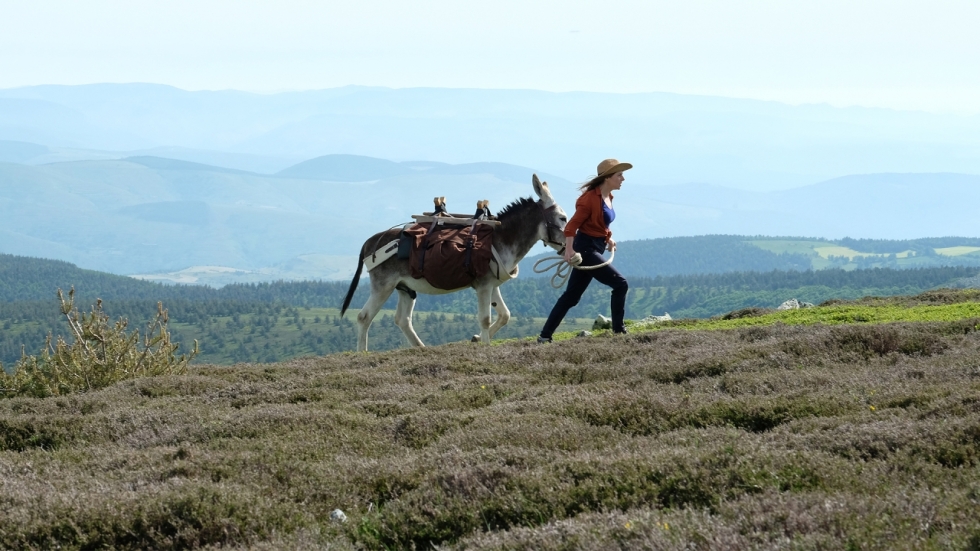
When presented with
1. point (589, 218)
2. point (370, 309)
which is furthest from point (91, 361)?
point (589, 218)

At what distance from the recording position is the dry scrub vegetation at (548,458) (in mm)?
5852

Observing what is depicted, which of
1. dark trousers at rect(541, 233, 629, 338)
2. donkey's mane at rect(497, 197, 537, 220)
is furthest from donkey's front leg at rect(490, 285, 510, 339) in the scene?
dark trousers at rect(541, 233, 629, 338)

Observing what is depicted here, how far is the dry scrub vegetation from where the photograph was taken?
5852 millimetres

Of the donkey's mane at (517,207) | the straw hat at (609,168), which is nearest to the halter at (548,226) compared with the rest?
the donkey's mane at (517,207)

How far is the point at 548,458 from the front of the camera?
26.6 ft

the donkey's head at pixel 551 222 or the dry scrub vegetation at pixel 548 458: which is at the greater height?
the donkey's head at pixel 551 222

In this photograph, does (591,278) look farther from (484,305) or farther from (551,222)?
(484,305)

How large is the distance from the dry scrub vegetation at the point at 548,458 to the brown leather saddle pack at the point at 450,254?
5.96m

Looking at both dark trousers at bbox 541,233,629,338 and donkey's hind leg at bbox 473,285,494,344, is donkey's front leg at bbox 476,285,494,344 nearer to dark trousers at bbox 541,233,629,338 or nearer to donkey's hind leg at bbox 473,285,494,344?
donkey's hind leg at bbox 473,285,494,344

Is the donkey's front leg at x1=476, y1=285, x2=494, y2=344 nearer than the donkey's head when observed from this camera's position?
No

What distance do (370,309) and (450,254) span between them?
293 centimetres

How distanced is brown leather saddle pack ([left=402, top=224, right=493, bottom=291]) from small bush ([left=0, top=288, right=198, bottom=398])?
5113 millimetres

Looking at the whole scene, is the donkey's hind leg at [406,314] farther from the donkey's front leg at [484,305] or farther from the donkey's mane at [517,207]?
the donkey's mane at [517,207]

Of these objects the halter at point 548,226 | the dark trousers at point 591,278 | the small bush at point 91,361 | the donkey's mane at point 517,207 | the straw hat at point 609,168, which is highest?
the straw hat at point 609,168
